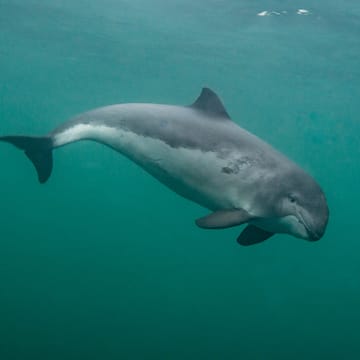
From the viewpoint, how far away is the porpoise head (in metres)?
6.16

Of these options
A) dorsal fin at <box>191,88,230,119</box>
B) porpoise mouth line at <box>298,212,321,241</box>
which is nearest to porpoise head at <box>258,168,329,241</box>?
porpoise mouth line at <box>298,212,321,241</box>

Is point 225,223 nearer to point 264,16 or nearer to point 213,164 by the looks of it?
point 213,164

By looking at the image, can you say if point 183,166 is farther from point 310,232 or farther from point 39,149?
point 39,149

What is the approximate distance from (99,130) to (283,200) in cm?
350

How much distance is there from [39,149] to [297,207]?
483 centimetres

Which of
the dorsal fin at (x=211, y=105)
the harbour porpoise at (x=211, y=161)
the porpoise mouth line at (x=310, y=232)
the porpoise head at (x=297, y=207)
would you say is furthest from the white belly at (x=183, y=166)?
the dorsal fin at (x=211, y=105)

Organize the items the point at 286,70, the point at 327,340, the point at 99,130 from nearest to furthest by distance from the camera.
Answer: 1. the point at 99,130
2. the point at 327,340
3. the point at 286,70

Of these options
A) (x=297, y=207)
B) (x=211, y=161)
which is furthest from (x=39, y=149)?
(x=297, y=207)

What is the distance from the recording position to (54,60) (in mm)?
35125

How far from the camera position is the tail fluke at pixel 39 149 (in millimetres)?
8469

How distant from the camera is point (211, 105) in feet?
25.6

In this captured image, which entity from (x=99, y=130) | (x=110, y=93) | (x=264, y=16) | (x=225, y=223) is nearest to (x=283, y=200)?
(x=225, y=223)

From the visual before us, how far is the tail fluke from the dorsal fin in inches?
112

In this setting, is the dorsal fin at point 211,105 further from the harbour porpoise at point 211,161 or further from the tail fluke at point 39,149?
the tail fluke at point 39,149
